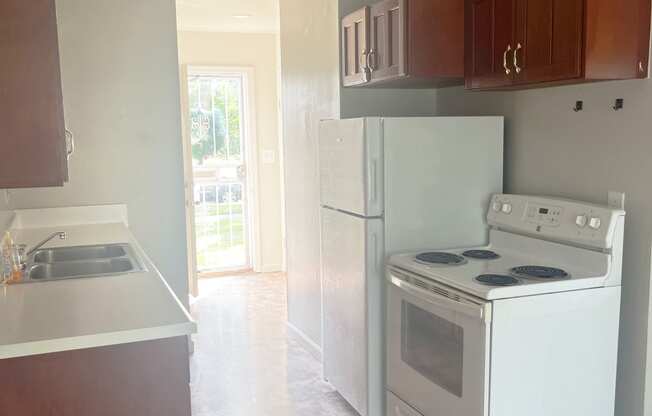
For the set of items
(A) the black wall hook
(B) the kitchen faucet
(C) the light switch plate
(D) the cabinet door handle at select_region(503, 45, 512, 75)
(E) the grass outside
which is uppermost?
(D) the cabinet door handle at select_region(503, 45, 512, 75)

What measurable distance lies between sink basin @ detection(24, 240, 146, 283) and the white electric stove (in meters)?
1.18

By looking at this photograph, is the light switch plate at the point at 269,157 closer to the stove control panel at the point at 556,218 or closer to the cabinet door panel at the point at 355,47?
the cabinet door panel at the point at 355,47

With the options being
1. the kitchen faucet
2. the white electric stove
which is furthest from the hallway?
the kitchen faucet

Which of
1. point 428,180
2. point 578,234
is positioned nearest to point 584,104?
point 578,234

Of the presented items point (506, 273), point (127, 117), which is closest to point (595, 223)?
point (506, 273)

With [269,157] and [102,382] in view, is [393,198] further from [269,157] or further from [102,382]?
[269,157]

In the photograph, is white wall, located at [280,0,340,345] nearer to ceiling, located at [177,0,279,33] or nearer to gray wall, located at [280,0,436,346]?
gray wall, located at [280,0,436,346]

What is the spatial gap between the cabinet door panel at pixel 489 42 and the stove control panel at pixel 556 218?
55 centimetres

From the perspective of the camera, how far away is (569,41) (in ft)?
7.29

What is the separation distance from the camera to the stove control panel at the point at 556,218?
7.63ft

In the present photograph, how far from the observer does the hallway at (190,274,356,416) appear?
3.34 meters

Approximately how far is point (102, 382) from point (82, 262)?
3.75 ft

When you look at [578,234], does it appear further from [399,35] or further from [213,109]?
[213,109]

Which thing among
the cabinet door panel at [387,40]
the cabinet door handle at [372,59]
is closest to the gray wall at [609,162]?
the cabinet door panel at [387,40]
